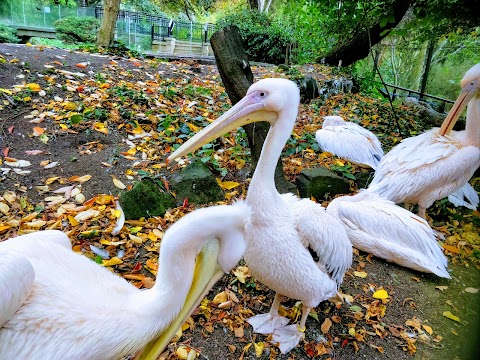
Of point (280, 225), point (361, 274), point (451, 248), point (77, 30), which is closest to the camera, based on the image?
point (280, 225)

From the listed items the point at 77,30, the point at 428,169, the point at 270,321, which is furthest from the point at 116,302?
the point at 77,30

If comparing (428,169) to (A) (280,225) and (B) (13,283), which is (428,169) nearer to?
(A) (280,225)

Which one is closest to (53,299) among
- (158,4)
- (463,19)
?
(463,19)

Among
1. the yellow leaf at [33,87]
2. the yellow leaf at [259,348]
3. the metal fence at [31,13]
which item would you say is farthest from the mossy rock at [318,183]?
the metal fence at [31,13]

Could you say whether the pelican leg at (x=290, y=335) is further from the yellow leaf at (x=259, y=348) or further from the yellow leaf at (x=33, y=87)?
the yellow leaf at (x=33, y=87)

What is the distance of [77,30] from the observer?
1406 centimetres

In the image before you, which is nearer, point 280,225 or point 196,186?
point 280,225

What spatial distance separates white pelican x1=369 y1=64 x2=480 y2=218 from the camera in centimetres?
310

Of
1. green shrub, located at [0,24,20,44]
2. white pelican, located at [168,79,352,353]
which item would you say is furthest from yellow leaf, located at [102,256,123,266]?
green shrub, located at [0,24,20,44]

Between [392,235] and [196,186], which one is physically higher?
[196,186]

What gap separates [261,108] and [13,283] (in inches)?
52.1

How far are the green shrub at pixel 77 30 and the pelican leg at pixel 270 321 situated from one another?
574 inches

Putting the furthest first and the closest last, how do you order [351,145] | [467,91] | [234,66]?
1. [351,145]
2. [467,91]
3. [234,66]

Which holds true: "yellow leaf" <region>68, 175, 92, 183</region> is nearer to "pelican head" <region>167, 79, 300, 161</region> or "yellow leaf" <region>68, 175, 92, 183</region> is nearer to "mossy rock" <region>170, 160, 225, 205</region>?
"mossy rock" <region>170, 160, 225, 205</region>
